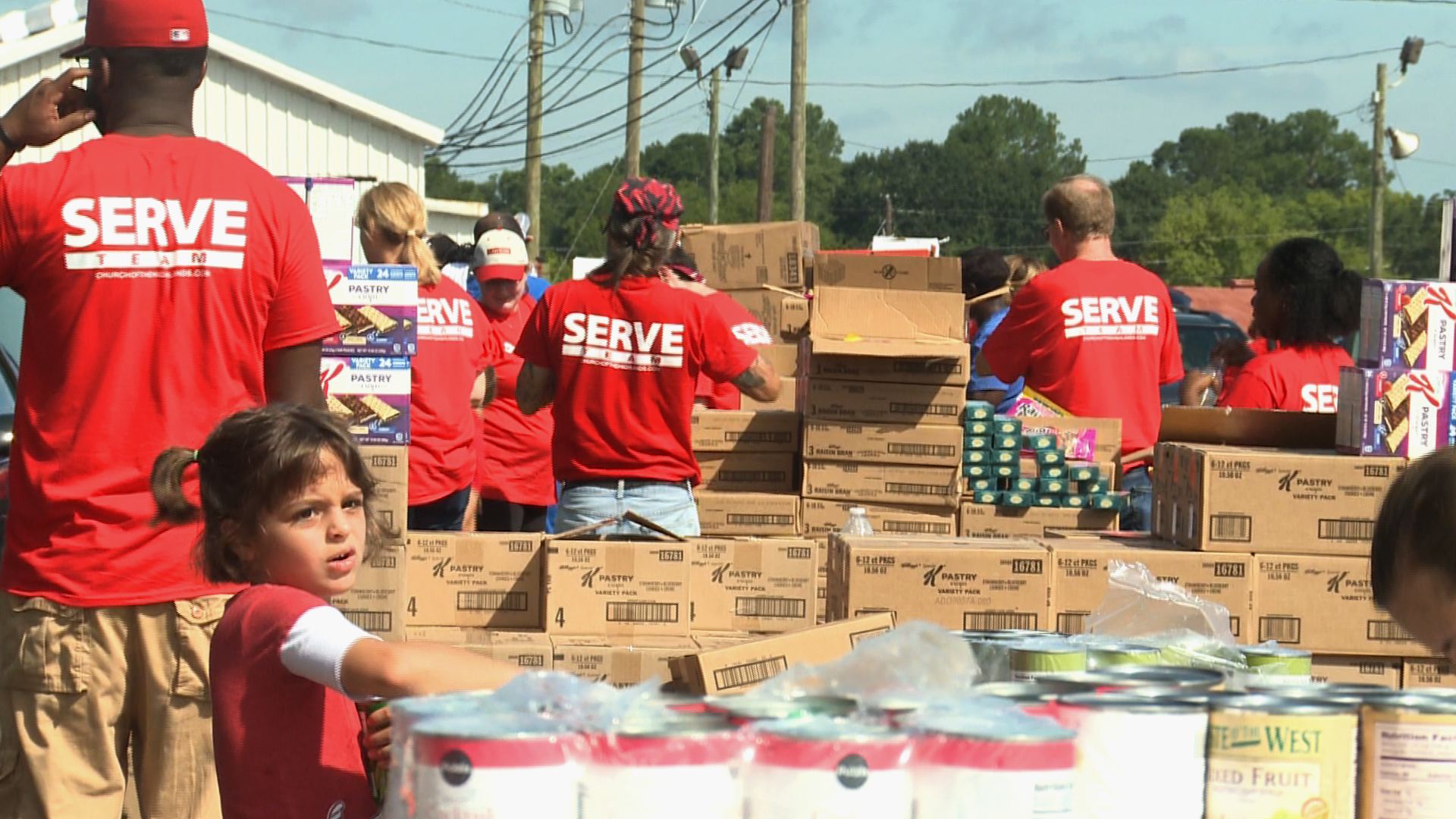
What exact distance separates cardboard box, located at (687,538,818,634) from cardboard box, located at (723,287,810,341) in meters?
5.46

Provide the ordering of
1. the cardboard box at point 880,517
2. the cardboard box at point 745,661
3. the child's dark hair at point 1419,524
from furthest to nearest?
the cardboard box at point 880,517 < the cardboard box at point 745,661 < the child's dark hair at point 1419,524

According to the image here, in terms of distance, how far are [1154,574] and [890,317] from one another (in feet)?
8.74

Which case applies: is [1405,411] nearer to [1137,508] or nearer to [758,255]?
[1137,508]

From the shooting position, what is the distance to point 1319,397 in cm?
669

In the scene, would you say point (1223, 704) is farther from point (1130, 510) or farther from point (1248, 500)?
point (1130, 510)

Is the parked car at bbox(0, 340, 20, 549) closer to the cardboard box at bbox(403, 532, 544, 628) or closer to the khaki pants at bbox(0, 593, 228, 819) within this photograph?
the cardboard box at bbox(403, 532, 544, 628)

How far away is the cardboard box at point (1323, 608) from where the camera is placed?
518 cm

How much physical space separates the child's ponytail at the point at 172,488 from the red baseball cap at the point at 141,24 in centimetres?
95

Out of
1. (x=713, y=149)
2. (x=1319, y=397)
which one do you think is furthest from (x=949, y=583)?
(x=713, y=149)

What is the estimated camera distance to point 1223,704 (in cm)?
214

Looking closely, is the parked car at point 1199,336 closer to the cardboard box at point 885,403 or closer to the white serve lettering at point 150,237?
the cardboard box at point 885,403

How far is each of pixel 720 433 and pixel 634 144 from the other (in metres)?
24.3

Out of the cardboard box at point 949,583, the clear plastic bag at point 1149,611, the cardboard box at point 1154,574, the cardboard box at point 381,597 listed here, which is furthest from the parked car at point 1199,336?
the clear plastic bag at point 1149,611

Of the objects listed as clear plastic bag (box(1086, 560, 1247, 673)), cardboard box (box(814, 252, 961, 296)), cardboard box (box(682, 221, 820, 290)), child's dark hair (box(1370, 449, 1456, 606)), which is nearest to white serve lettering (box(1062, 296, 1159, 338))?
cardboard box (box(814, 252, 961, 296))
